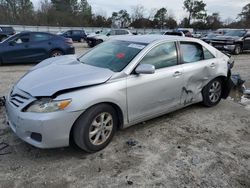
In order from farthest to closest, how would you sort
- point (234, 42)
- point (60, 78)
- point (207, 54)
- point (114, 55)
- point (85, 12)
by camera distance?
point (85, 12) < point (234, 42) < point (207, 54) < point (114, 55) < point (60, 78)

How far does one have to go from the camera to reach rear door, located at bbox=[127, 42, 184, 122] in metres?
3.78

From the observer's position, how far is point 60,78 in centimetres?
346

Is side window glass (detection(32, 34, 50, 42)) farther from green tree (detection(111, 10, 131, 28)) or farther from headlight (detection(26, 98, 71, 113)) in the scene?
green tree (detection(111, 10, 131, 28))

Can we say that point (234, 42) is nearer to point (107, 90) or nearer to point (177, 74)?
point (177, 74)

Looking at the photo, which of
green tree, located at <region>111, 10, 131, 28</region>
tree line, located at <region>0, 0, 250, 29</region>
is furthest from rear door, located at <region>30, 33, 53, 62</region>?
green tree, located at <region>111, 10, 131, 28</region>

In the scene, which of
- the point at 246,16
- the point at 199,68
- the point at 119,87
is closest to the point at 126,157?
the point at 119,87

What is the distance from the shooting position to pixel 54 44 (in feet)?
35.7

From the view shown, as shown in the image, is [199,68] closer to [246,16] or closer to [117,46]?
[117,46]

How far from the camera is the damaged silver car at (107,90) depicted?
10.3 ft

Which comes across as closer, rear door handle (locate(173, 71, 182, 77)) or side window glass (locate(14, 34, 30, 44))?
rear door handle (locate(173, 71, 182, 77))

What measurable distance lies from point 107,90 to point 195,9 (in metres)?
77.7

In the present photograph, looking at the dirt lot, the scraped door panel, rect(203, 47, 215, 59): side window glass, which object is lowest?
the dirt lot

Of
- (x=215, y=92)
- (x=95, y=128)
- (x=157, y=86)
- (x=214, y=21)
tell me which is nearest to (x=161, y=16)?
(x=214, y=21)

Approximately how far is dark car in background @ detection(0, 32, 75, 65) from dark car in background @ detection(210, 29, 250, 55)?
33.4ft
